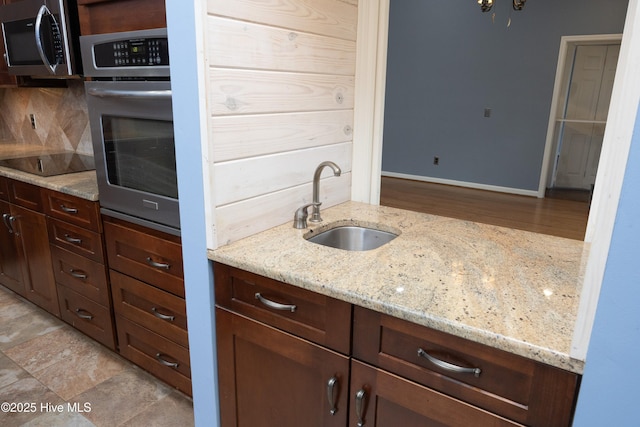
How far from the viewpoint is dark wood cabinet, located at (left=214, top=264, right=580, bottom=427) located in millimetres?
940

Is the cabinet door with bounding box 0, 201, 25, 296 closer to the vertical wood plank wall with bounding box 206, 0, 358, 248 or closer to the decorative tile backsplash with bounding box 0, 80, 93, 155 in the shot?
the decorative tile backsplash with bounding box 0, 80, 93, 155

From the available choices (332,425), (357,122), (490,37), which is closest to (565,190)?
(490,37)

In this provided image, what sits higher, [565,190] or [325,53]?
[325,53]

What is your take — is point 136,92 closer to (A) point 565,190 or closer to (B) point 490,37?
(B) point 490,37

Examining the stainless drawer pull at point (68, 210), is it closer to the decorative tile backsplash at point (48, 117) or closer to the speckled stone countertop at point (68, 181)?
the speckled stone countertop at point (68, 181)

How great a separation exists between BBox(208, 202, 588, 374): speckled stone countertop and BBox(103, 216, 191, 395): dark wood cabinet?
0.53m

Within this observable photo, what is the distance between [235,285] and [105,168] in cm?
94

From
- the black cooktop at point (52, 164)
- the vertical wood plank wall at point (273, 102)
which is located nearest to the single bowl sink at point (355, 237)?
the vertical wood plank wall at point (273, 102)

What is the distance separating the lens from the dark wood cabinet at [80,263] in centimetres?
209

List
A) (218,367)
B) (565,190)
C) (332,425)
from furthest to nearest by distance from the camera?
(565,190) → (218,367) → (332,425)

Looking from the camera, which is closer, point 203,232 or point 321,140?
point 203,232

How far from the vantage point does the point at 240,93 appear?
4.43ft

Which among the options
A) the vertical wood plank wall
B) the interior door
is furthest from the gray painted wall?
the vertical wood plank wall

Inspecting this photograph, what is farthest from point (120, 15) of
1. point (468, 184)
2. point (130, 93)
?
point (468, 184)
